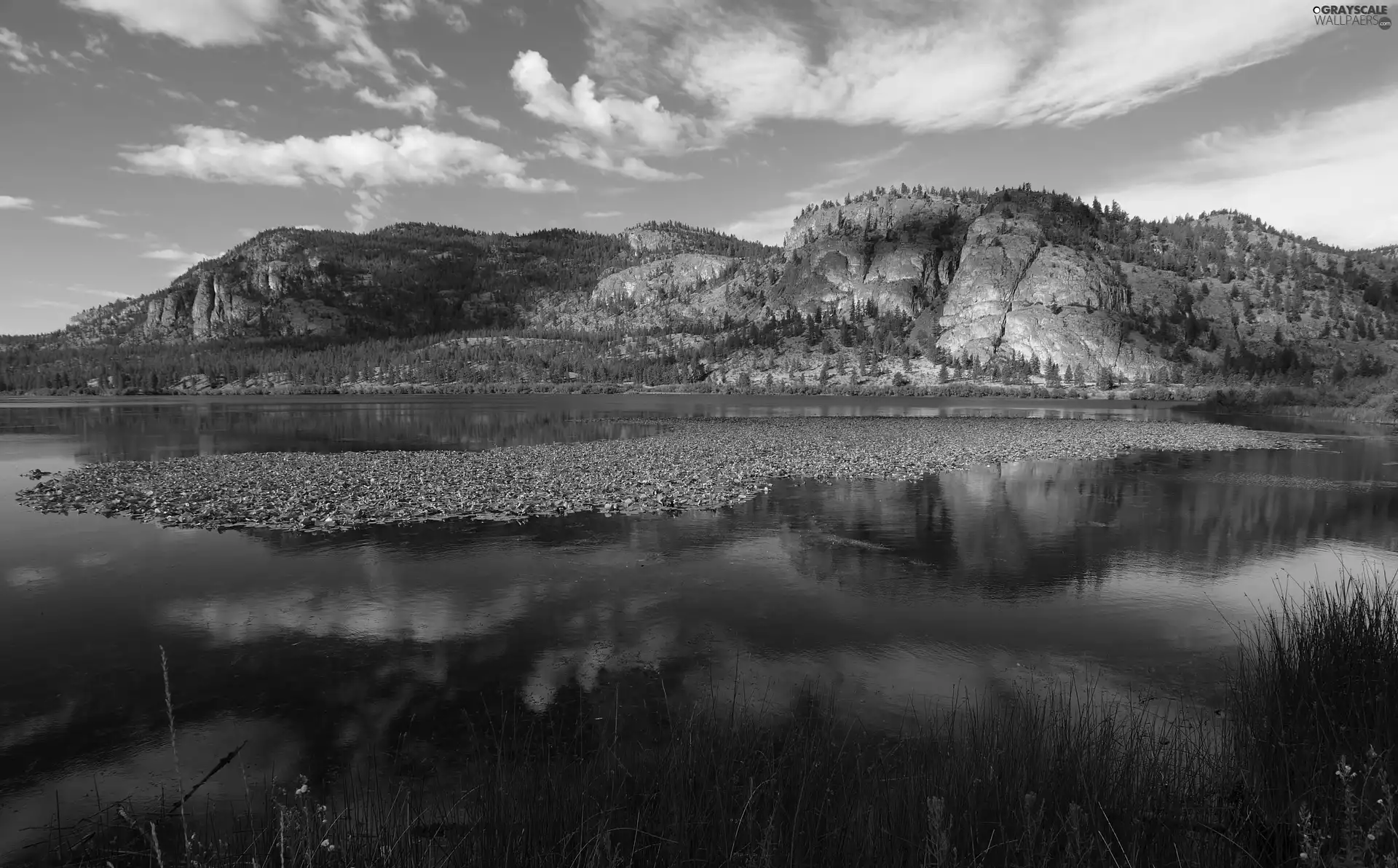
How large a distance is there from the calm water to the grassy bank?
2.14 meters

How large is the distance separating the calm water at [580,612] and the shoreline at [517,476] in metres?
1.74

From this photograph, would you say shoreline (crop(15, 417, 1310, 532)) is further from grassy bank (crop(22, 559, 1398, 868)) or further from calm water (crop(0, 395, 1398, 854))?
grassy bank (crop(22, 559, 1398, 868))

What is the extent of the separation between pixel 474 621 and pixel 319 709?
3.85m

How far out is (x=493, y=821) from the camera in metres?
5.20

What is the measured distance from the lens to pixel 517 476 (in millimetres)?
30594

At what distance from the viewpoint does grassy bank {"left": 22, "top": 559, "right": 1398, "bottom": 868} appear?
15.6ft

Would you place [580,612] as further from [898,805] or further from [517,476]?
[517,476]

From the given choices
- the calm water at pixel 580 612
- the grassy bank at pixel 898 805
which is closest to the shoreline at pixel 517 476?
the calm water at pixel 580 612

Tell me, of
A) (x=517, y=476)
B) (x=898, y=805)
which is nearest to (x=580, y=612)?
(x=898, y=805)

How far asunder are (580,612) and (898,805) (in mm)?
9488

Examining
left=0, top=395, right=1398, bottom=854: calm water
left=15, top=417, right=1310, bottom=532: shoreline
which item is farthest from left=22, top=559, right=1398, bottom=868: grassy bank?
left=15, top=417, right=1310, bottom=532: shoreline

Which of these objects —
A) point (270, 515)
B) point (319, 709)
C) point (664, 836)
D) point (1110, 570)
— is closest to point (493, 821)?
point (664, 836)

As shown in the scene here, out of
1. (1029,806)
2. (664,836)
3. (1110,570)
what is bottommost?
(1110,570)

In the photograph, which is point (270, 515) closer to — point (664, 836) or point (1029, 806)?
point (664, 836)
